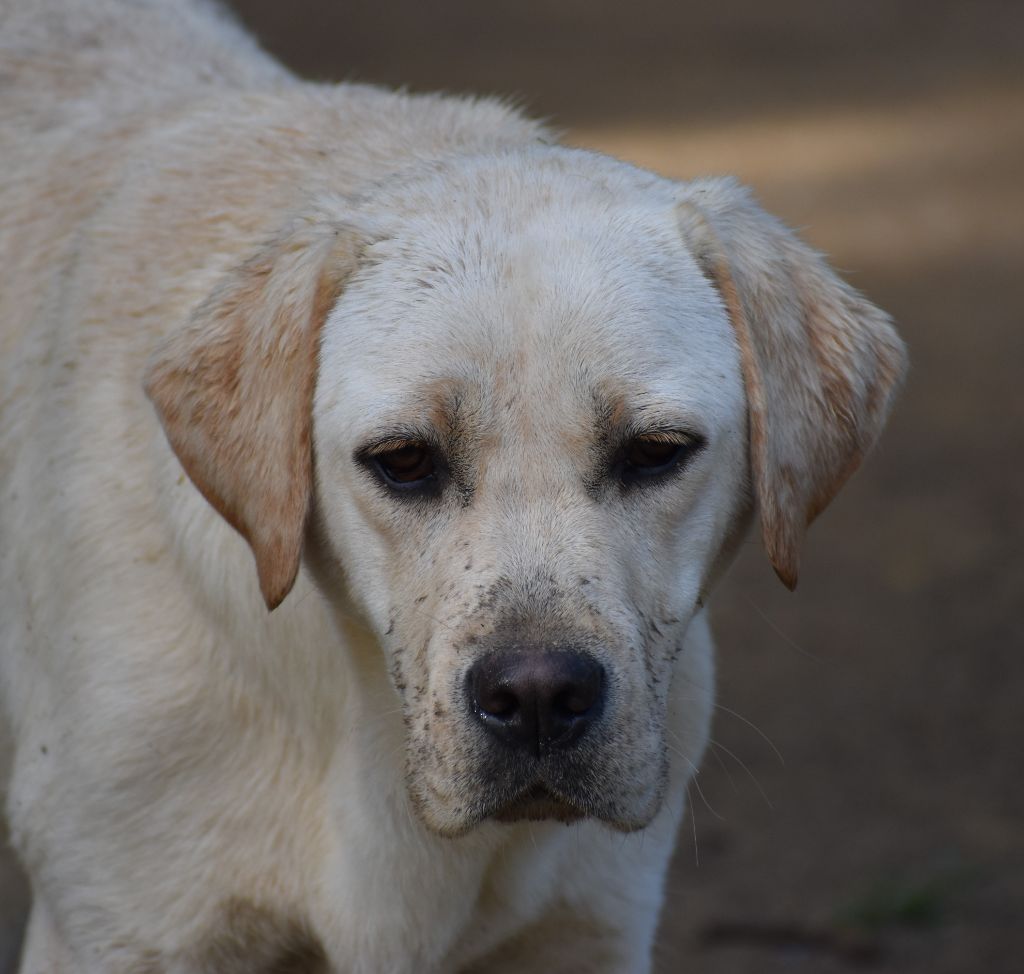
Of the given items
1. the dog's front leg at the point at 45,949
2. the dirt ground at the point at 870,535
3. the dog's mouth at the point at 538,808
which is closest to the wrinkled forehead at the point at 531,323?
the dog's mouth at the point at 538,808

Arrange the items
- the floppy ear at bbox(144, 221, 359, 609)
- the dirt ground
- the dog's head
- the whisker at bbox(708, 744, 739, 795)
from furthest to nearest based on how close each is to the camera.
→ the whisker at bbox(708, 744, 739, 795) < the dirt ground < the floppy ear at bbox(144, 221, 359, 609) < the dog's head

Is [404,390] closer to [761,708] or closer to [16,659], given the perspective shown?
[16,659]

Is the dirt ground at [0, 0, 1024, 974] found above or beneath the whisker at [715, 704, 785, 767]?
beneath

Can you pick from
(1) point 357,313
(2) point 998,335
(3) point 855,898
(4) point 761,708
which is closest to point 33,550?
(1) point 357,313

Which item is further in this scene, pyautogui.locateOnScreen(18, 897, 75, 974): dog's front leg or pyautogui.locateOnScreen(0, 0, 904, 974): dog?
pyautogui.locateOnScreen(18, 897, 75, 974): dog's front leg

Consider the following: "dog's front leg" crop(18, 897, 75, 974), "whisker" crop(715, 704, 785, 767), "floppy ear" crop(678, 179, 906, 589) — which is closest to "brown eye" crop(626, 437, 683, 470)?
"floppy ear" crop(678, 179, 906, 589)

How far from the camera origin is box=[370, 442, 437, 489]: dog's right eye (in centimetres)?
274

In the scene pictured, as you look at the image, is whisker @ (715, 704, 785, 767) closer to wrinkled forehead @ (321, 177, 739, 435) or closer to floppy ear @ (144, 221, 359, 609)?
wrinkled forehead @ (321, 177, 739, 435)

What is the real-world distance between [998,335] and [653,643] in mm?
6919

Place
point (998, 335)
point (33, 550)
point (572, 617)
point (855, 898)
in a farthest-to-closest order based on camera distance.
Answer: point (998, 335), point (855, 898), point (33, 550), point (572, 617)

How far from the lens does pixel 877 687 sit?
612 cm

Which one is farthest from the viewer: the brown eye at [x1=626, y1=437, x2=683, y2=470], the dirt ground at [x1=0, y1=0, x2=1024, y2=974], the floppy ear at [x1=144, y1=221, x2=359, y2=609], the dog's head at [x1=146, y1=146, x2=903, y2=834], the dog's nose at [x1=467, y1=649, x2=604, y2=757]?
the dirt ground at [x1=0, y1=0, x2=1024, y2=974]

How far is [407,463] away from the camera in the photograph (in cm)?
276

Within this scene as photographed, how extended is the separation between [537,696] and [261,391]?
0.74 metres
